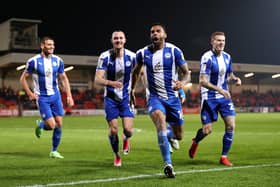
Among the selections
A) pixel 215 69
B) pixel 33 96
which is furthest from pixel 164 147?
pixel 33 96

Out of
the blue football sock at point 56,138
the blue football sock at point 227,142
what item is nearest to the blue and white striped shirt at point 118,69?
the blue football sock at point 227,142

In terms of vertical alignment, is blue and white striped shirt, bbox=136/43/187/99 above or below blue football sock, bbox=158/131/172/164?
above

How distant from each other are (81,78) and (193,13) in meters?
14.1

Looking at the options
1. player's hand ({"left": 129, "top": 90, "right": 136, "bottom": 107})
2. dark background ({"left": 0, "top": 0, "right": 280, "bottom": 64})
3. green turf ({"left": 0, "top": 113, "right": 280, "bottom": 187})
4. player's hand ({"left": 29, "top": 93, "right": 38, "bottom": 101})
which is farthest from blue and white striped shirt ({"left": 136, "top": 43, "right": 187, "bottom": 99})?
dark background ({"left": 0, "top": 0, "right": 280, "bottom": 64})

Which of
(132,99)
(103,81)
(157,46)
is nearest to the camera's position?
(157,46)

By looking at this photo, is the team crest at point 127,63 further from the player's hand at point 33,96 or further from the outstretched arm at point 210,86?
the player's hand at point 33,96

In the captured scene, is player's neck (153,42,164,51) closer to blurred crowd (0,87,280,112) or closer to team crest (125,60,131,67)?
team crest (125,60,131,67)

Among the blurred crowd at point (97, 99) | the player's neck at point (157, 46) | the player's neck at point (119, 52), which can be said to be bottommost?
the blurred crowd at point (97, 99)

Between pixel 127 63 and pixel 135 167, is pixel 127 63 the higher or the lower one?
the higher one

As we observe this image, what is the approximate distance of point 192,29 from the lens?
180 ft

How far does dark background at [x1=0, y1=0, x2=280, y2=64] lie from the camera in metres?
50.5

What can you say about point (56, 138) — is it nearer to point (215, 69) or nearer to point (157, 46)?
point (215, 69)

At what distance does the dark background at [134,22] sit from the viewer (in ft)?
166

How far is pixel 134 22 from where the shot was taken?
176ft
